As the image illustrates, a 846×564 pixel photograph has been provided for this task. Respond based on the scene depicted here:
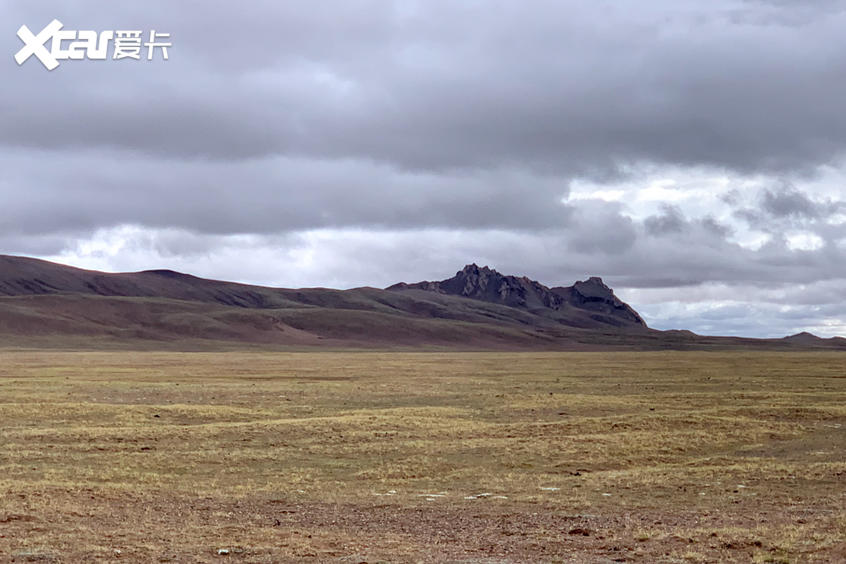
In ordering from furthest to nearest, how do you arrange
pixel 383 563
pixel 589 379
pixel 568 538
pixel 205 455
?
pixel 589 379 < pixel 205 455 < pixel 568 538 < pixel 383 563

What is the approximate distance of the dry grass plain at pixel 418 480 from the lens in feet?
49.5

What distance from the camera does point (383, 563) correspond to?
13.6 meters

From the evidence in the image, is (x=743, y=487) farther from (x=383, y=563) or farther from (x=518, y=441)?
(x=383, y=563)

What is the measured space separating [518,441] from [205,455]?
10.5 m

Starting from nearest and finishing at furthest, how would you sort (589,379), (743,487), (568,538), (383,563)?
(383,563), (568,538), (743,487), (589,379)

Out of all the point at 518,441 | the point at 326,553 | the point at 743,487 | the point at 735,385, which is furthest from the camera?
the point at 735,385

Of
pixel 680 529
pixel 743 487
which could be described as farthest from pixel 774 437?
pixel 680 529

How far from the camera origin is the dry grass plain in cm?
1509

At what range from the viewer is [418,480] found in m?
24.1

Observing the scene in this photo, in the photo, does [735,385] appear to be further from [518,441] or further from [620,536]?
[620,536]

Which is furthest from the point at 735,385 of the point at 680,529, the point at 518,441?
the point at 680,529

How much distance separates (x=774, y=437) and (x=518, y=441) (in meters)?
10.2

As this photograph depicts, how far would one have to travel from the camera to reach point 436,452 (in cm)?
2869

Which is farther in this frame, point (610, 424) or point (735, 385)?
point (735, 385)
